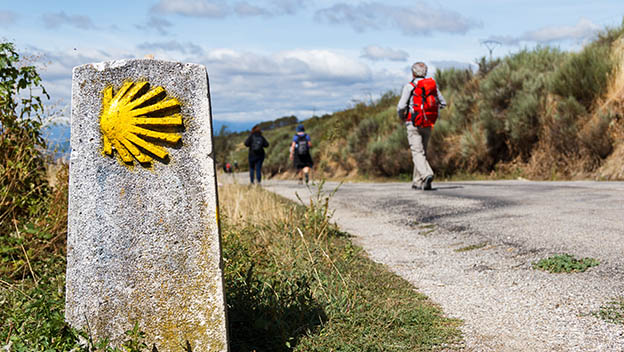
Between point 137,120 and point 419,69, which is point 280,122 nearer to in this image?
point 419,69

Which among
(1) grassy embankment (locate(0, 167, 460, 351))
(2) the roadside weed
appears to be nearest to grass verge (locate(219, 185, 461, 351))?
(1) grassy embankment (locate(0, 167, 460, 351))

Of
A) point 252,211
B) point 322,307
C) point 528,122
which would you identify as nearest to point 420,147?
point 252,211

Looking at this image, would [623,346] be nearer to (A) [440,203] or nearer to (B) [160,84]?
(B) [160,84]

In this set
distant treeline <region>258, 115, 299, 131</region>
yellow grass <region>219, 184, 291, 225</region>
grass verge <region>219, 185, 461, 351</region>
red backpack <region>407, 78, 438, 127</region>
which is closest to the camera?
grass verge <region>219, 185, 461, 351</region>

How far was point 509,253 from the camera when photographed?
5215 mm

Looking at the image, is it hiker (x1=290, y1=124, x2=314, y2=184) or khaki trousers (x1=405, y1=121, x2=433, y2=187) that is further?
hiker (x1=290, y1=124, x2=314, y2=184)

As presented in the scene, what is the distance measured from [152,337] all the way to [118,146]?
3.00 feet

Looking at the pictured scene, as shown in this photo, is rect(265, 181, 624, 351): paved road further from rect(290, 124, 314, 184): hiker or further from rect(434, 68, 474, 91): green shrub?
rect(434, 68, 474, 91): green shrub

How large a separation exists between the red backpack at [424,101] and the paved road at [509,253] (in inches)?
58.8

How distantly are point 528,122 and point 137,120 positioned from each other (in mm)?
13133

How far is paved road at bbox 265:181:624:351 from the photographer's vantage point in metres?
3.39

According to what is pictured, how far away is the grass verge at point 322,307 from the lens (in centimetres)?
315

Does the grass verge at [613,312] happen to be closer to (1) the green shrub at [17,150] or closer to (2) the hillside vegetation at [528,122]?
(1) the green shrub at [17,150]

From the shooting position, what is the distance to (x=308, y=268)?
4.30 m
